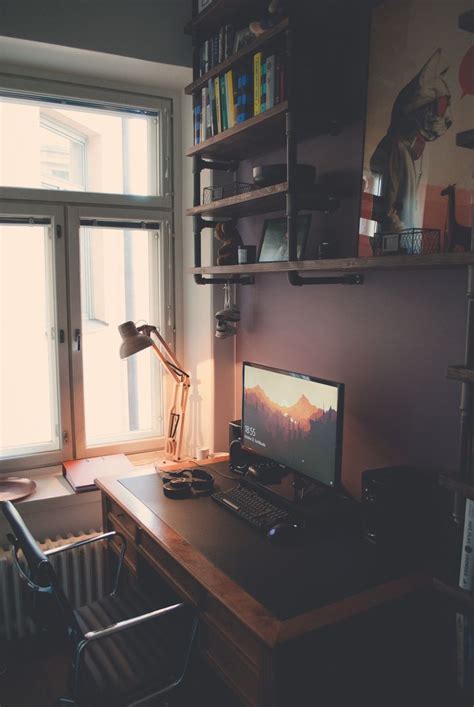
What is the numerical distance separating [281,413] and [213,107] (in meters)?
1.27

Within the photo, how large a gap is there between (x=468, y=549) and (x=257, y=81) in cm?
168

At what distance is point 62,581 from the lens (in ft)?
8.59

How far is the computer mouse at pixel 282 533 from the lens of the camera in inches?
73.8

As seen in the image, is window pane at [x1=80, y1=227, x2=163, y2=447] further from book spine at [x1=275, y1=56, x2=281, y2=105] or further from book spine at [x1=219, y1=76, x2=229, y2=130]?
book spine at [x1=275, y1=56, x2=281, y2=105]

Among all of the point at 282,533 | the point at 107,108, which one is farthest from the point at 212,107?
the point at 282,533

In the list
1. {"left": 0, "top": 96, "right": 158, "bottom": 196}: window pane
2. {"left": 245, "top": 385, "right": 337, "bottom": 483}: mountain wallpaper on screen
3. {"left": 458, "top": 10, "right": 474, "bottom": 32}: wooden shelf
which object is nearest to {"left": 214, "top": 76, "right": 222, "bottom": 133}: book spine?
{"left": 0, "top": 96, "right": 158, "bottom": 196}: window pane

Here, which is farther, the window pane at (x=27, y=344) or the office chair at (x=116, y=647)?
the window pane at (x=27, y=344)

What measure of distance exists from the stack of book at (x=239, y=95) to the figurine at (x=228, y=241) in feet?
1.25

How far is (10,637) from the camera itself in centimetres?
254

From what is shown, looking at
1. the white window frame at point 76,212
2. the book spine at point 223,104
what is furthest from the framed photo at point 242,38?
the white window frame at point 76,212

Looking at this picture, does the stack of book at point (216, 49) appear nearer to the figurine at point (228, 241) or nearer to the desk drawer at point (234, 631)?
the figurine at point (228, 241)

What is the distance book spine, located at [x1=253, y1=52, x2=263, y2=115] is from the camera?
6.89 feet

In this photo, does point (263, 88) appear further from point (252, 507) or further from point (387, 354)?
point (252, 507)

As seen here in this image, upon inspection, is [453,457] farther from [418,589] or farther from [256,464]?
[256,464]
